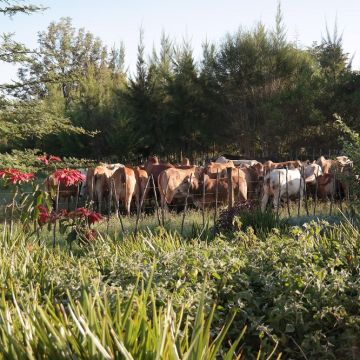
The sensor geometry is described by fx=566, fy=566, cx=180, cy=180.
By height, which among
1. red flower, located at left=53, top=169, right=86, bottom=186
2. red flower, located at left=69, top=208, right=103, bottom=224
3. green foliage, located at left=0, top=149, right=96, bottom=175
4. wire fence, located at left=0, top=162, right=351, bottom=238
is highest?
green foliage, located at left=0, top=149, right=96, bottom=175

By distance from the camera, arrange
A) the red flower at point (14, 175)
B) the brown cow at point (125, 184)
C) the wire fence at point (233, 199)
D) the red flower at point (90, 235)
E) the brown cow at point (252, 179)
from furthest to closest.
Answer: the brown cow at point (252, 179) < the brown cow at point (125, 184) < the wire fence at point (233, 199) < the red flower at point (90, 235) < the red flower at point (14, 175)

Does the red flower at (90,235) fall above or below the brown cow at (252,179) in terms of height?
below

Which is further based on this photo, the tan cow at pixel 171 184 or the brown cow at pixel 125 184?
the brown cow at pixel 125 184

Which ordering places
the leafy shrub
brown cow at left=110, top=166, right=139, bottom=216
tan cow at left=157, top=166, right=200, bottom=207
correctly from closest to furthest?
the leafy shrub, tan cow at left=157, top=166, right=200, bottom=207, brown cow at left=110, top=166, right=139, bottom=216

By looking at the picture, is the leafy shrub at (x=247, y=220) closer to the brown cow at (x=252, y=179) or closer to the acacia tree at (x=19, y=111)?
the acacia tree at (x=19, y=111)

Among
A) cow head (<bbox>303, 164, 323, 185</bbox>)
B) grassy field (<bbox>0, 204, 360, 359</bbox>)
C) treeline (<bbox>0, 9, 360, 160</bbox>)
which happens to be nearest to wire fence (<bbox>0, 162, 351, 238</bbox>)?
cow head (<bbox>303, 164, 323, 185</bbox>)

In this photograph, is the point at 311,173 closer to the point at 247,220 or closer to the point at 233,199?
the point at 233,199

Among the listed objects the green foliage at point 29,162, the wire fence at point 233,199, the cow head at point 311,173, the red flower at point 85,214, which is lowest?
the wire fence at point 233,199

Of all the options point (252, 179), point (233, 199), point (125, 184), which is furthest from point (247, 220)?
point (252, 179)

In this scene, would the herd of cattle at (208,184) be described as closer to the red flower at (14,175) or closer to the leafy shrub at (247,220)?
the leafy shrub at (247,220)

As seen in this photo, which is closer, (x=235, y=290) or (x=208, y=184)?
(x=235, y=290)

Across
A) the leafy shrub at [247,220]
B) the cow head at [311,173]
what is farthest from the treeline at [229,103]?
the leafy shrub at [247,220]

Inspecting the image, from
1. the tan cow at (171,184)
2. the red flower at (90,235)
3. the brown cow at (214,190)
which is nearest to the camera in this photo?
the red flower at (90,235)

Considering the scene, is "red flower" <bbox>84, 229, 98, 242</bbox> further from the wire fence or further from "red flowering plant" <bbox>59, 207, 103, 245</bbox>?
the wire fence
